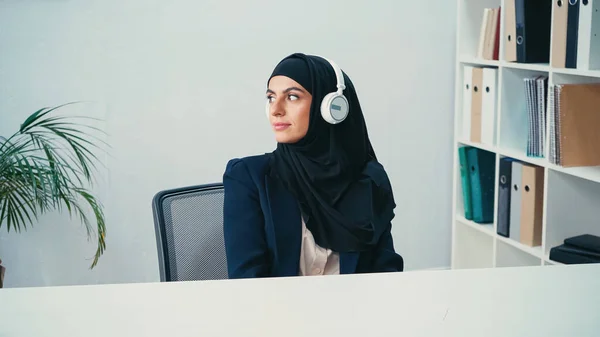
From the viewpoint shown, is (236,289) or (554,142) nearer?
(236,289)

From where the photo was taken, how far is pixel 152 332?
0.68 m

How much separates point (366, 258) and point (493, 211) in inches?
62.8

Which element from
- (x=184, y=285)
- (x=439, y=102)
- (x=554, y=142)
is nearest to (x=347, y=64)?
(x=439, y=102)

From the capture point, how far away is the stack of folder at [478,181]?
304cm

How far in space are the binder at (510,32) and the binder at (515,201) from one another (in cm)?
41

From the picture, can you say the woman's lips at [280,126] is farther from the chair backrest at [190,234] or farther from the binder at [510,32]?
the binder at [510,32]

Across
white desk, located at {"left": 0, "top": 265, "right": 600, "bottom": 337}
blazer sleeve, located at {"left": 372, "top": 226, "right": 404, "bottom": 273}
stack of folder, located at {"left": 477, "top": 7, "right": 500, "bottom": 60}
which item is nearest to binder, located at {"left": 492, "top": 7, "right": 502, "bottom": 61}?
stack of folder, located at {"left": 477, "top": 7, "right": 500, "bottom": 60}

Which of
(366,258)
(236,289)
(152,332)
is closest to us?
(152,332)

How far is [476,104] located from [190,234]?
163cm

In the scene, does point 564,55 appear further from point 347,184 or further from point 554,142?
point 347,184

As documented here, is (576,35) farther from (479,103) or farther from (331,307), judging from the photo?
(331,307)

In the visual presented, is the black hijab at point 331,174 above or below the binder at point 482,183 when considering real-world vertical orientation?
above

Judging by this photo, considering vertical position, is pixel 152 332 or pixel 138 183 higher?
pixel 152 332

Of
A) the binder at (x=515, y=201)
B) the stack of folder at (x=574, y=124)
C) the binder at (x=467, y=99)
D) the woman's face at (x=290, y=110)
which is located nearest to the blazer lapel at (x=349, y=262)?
the woman's face at (x=290, y=110)
